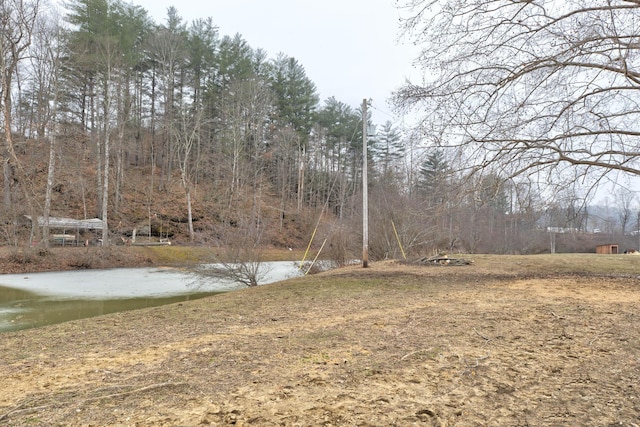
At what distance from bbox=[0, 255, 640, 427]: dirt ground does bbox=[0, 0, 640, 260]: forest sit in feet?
16.6

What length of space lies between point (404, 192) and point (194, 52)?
2865 cm

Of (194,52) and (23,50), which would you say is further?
(194,52)

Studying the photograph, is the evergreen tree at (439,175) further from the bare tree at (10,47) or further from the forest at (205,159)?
the bare tree at (10,47)

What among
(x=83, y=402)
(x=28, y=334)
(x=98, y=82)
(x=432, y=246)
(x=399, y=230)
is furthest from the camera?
(x=98, y=82)

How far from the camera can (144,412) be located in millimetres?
2605

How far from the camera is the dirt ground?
2.52m

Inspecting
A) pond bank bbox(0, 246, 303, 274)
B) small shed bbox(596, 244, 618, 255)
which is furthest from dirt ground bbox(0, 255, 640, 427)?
small shed bbox(596, 244, 618, 255)

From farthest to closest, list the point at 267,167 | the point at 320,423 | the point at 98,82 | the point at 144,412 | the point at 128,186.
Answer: the point at 267,167, the point at 128,186, the point at 98,82, the point at 144,412, the point at 320,423

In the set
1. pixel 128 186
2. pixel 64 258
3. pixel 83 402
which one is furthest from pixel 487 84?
pixel 128 186

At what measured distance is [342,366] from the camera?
3.37 metres

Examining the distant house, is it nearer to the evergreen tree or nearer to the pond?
the pond

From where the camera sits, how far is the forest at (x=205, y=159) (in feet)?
48.3

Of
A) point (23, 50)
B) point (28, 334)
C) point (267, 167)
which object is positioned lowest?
point (28, 334)

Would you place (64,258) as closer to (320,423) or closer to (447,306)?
(447,306)
